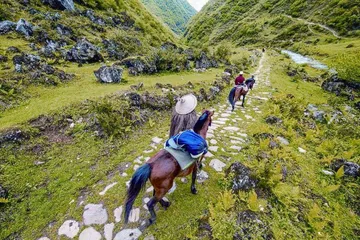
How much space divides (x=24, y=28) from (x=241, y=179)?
20106mm

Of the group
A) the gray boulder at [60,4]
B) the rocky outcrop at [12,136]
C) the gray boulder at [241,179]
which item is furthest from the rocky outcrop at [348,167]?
the gray boulder at [60,4]

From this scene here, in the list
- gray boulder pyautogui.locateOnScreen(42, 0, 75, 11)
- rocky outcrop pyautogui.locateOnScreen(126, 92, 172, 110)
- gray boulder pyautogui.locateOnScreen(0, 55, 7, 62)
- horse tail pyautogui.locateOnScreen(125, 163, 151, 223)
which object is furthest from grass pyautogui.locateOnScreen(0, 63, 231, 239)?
gray boulder pyautogui.locateOnScreen(42, 0, 75, 11)

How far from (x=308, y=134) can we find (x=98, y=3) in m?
34.5

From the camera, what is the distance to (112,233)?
4328mm

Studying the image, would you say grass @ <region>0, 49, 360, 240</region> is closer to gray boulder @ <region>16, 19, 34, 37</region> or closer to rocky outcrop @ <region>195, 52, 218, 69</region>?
rocky outcrop @ <region>195, 52, 218, 69</region>

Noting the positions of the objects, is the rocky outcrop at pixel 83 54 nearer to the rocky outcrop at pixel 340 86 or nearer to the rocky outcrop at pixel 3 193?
the rocky outcrop at pixel 3 193

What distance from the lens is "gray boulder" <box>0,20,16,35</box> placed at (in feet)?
50.9

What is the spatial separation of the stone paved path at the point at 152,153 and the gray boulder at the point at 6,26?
16.6 metres

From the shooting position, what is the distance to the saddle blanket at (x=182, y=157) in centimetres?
453

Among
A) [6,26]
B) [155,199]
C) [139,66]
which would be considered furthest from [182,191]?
[6,26]

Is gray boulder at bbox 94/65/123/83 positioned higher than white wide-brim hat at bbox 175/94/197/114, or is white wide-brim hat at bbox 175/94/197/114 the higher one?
white wide-brim hat at bbox 175/94/197/114

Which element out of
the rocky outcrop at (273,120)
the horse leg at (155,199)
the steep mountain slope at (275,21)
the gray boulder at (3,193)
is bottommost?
the gray boulder at (3,193)

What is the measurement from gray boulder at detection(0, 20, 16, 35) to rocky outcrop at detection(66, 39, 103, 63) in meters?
5.43

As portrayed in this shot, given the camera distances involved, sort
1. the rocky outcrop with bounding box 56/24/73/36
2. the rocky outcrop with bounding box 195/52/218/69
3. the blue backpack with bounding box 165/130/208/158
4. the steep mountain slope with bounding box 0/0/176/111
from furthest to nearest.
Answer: the rocky outcrop with bounding box 195/52/218/69, the rocky outcrop with bounding box 56/24/73/36, the steep mountain slope with bounding box 0/0/176/111, the blue backpack with bounding box 165/130/208/158
